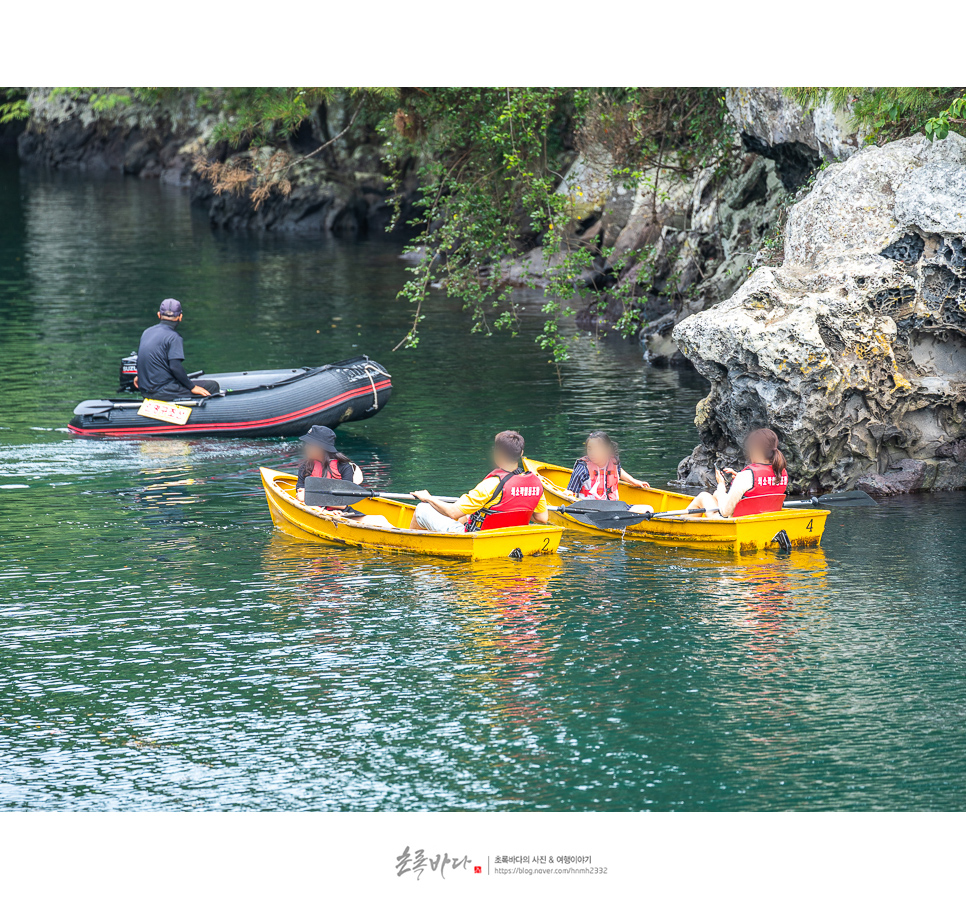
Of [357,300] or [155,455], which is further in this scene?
[357,300]

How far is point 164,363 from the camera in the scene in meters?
17.7

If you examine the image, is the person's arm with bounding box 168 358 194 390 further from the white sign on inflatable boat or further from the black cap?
the black cap

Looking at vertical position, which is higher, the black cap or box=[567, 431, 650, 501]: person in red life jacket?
the black cap

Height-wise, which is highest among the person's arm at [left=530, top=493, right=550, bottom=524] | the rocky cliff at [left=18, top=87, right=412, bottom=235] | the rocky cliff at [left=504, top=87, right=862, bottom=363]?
the rocky cliff at [left=18, top=87, right=412, bottom=235]

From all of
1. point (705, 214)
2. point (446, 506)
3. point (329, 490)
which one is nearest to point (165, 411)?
point (329, 490)

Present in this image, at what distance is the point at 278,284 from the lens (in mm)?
32344

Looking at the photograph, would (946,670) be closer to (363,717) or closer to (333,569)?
(363,717)

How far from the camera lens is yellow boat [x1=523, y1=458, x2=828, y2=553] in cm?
1281

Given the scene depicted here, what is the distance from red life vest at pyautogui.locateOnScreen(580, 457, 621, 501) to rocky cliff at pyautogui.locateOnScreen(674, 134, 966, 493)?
6.85ft

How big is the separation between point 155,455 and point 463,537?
6550 millimetres

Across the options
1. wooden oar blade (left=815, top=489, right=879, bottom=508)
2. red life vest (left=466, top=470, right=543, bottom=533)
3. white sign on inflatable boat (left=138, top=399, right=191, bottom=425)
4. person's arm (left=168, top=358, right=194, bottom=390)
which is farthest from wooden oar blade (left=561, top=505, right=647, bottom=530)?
person's arm (left=168, top=358, right=194, bottom=390)

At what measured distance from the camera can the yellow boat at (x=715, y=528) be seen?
12812 millimetres

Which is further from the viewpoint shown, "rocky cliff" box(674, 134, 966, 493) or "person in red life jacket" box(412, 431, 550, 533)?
"rocky cliff" box(674, 134, 966, 493)

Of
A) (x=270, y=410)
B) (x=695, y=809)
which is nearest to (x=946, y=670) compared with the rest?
(x=695, y=809)
